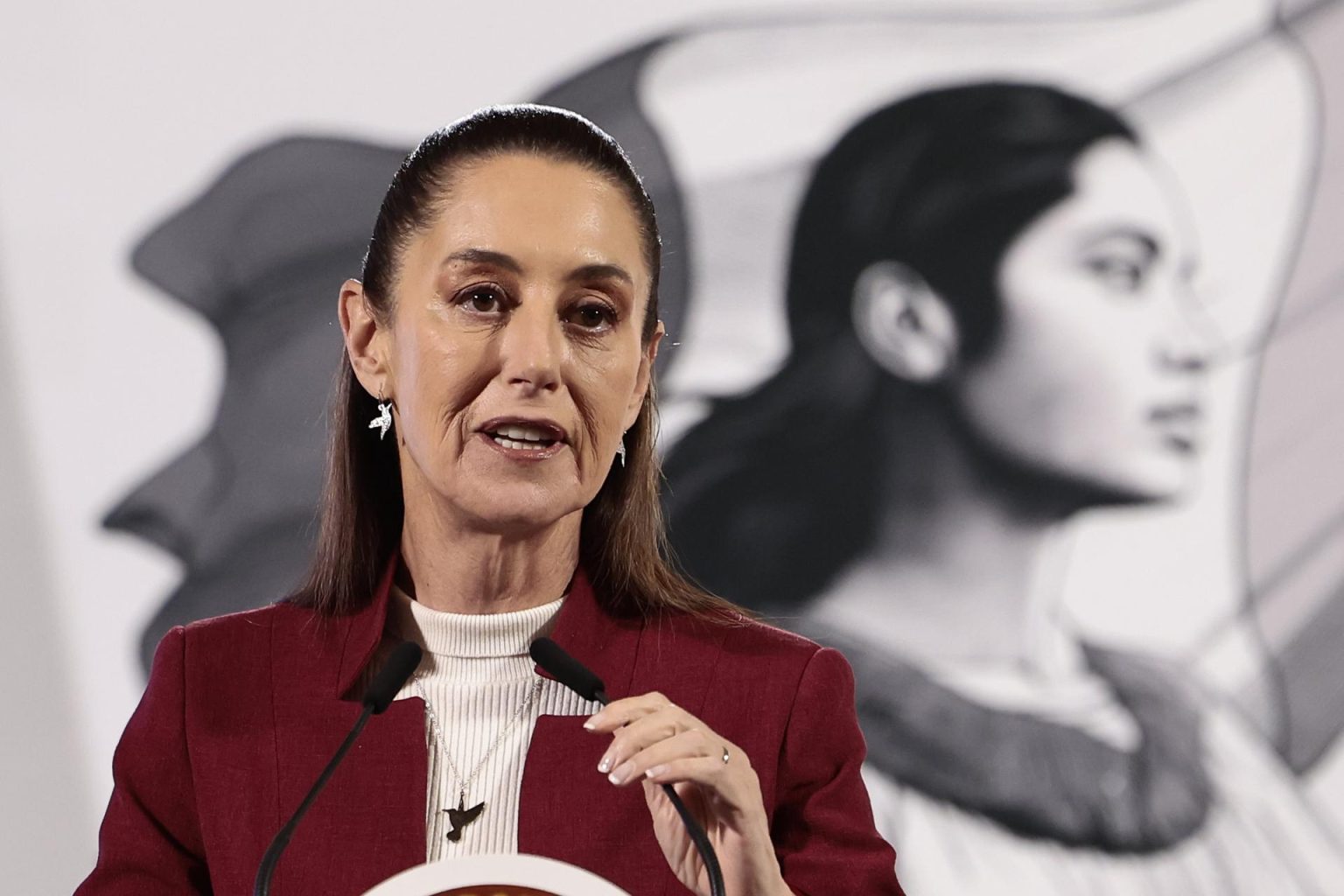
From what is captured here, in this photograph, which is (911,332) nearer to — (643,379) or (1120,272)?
(1120,272)

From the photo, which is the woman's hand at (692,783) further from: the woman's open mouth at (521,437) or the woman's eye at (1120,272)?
the woman's eye at (1120,272)

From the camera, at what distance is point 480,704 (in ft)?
4.83

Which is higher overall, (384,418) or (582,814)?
(384,418)

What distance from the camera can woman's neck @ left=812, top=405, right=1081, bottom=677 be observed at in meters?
2.37

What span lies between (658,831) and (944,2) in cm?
167

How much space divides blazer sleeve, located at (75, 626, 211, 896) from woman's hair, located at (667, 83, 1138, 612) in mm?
1063

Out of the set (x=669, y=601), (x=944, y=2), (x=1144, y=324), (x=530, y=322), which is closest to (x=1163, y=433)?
(x=1144, y=324)

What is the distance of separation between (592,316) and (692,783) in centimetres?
47

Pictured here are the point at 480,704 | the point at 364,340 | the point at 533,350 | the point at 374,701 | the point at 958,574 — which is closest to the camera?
the point at 374,701

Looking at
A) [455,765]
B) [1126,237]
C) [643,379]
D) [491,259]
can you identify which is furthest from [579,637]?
[1126,237]

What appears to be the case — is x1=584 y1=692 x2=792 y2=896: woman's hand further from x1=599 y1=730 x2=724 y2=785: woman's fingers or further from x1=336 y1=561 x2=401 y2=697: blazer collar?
x1=336 y1=561 x2=401 y2=697: blazer collar

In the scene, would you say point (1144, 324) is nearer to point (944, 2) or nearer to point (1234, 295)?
point (1234, 295)

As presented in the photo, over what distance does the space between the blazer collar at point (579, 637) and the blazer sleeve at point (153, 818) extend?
168mm

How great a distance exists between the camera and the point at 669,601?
1.59 metres
